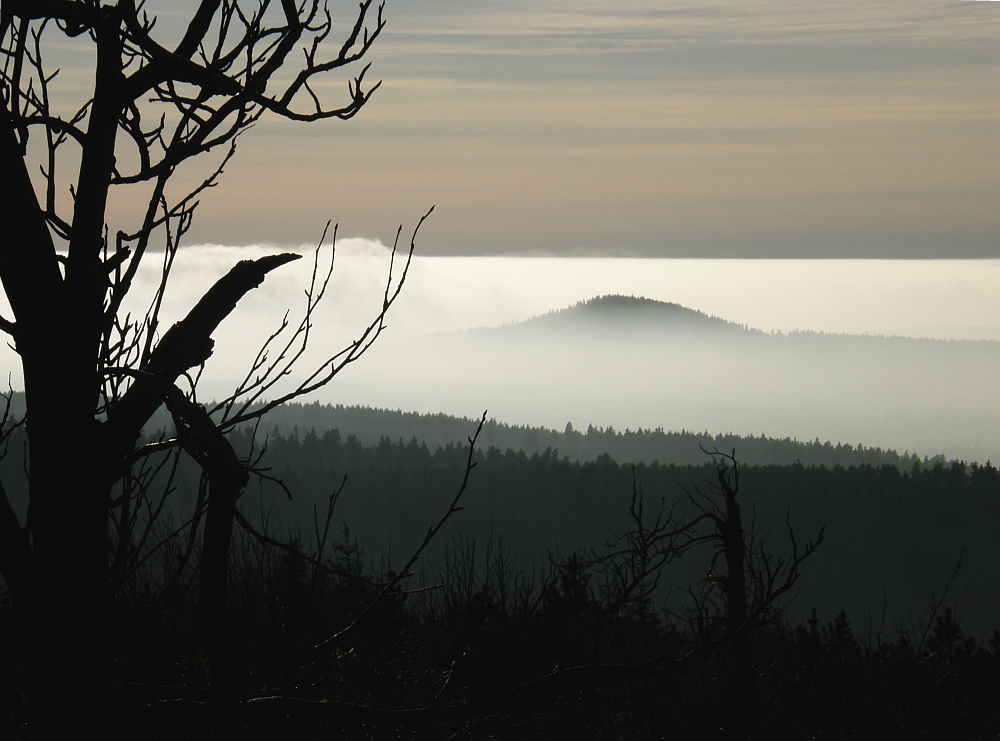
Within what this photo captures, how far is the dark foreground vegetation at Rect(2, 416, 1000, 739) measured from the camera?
4.05 metres

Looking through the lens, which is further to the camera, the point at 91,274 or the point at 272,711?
the point at 272,711

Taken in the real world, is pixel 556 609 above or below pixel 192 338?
below

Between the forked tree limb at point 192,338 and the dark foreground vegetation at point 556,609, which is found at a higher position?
→ the forked tree limb at point 192,338

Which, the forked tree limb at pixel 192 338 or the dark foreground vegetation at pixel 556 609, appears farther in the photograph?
the dark foreground vegetation at pixel 556 609

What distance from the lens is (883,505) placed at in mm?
146250

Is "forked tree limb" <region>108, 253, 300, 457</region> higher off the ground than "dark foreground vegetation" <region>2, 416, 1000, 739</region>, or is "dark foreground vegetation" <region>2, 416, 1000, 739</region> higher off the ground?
"forked tree limb" <region>108, 253, 300, 457</region>

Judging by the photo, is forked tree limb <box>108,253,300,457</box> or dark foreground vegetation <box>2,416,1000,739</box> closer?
forked tree limb <box>108,253,300,457</box>

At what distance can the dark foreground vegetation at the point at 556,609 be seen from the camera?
4.05 metres

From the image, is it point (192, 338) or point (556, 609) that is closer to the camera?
point (192, 338)

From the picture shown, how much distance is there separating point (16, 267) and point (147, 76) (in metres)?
0.88

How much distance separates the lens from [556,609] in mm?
8016

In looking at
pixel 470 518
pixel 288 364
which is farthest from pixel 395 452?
pixel 288 364

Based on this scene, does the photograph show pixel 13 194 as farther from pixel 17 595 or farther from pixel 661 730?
pixel 661 730

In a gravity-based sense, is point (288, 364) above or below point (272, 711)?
above
